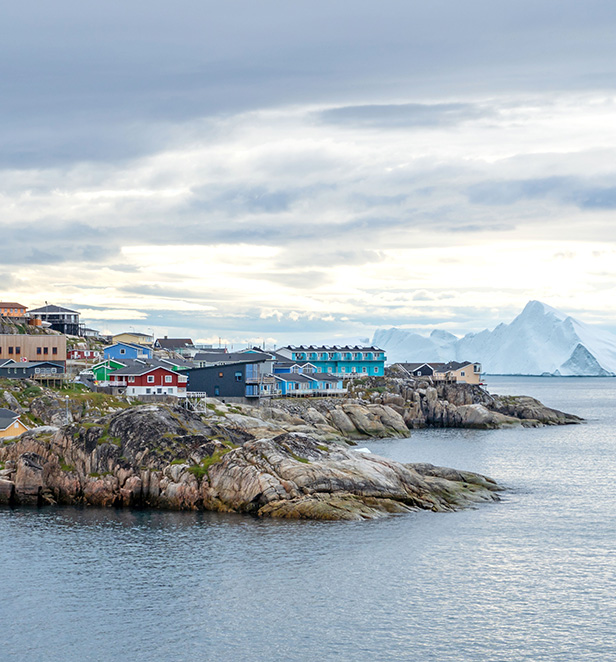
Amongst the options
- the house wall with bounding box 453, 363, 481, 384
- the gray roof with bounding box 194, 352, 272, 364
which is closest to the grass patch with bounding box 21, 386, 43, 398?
the gray roof with bounding box 194, 352, 272, 364

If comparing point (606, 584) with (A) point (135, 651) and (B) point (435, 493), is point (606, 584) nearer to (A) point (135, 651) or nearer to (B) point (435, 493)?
(B) point (435, 493)

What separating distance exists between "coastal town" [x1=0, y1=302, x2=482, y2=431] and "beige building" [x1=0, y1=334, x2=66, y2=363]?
6 cm

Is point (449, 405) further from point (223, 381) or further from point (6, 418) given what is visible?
point (6, 418)

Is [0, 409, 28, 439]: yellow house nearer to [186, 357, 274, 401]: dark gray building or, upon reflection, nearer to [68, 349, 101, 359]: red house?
[186, 357, 274, 401]: dark gray building

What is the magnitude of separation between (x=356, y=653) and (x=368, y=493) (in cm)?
2468

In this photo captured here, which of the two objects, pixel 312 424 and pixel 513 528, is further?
pixel 312 424

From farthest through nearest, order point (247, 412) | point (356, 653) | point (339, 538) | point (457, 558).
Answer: point (247, 412)
point (339, 538)
point (457, 558)
point (356, 653)

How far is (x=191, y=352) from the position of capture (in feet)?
653

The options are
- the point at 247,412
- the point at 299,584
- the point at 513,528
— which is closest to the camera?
the point at 299,584

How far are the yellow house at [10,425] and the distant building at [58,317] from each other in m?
97.0

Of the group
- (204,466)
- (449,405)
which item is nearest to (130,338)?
(449,405)

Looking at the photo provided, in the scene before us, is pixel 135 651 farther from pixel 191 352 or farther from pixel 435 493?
pixel 191 352

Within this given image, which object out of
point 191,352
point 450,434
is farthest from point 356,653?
point 191,352

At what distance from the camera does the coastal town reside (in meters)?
103
